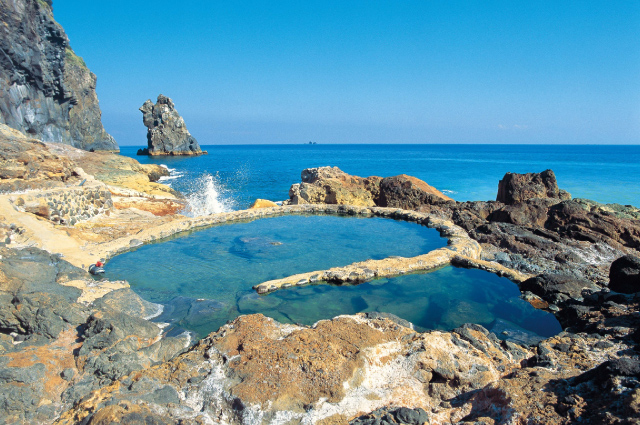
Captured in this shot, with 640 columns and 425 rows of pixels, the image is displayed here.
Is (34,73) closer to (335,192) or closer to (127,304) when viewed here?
(335,192)

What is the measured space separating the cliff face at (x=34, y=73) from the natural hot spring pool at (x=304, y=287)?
140 feet

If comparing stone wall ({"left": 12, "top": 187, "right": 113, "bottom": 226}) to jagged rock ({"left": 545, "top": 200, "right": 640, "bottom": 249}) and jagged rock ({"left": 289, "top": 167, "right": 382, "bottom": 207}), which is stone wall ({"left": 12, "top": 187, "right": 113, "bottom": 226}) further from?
jagged rock ({"left": 545, "top": 200, "right": 640, "bottom": 249})

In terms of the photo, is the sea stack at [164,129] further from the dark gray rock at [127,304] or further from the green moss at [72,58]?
the dark gray rock at [127,304]

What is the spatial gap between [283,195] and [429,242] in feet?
75.5

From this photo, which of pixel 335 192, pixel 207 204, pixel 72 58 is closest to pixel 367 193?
pixel 335 192

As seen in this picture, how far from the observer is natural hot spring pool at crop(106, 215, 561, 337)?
9.03m

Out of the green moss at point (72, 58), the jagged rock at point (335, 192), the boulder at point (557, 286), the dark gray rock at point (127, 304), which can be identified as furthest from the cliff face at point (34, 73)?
the boulder at point (557, 286)

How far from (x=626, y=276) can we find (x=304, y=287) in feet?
27.8

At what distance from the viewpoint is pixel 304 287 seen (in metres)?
10.8

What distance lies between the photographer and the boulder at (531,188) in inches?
753

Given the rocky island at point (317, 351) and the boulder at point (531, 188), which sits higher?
the boulder at point (531, 188)

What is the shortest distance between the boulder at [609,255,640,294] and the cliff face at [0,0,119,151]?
54.6 meters

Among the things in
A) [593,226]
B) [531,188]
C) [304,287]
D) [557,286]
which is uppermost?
[531,188]

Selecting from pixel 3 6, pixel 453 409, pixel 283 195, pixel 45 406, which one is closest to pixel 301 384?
pixel 453 409
